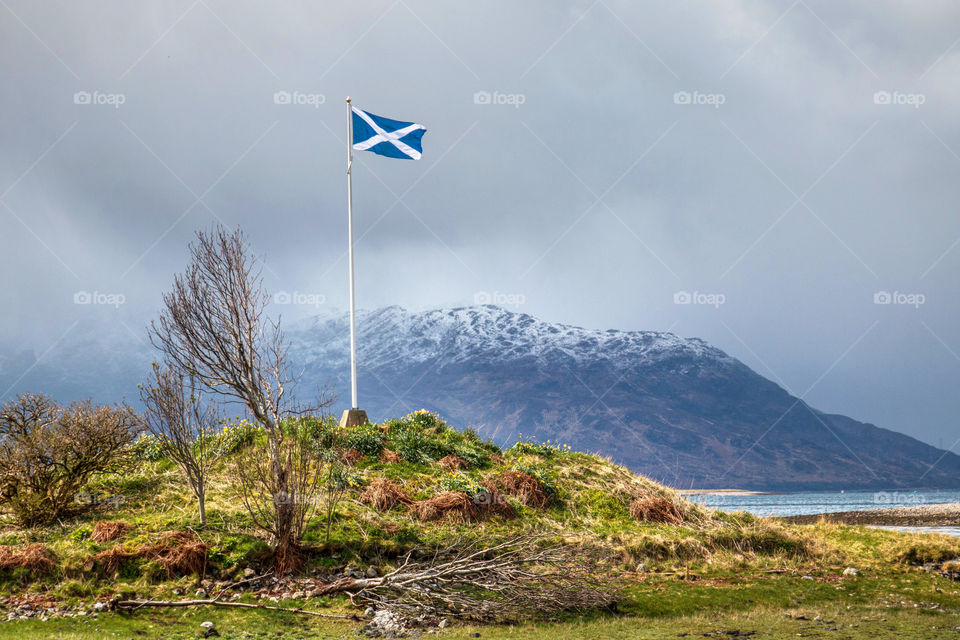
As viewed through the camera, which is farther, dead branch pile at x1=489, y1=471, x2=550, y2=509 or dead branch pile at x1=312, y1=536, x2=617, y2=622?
dead branch pile at x1=489, y1=471, x2=550, y2=509

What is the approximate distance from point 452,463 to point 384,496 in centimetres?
424

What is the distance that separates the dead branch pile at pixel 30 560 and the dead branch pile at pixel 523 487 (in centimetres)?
1175

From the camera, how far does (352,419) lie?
24.2 m

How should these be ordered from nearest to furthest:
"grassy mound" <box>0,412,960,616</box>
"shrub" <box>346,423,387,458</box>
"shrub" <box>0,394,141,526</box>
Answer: "grassy mound" <box>0,412,960,616</box>
"shrub" <box>0,394,141,526</box>
"shrub" <box>346,423,387,458</box>

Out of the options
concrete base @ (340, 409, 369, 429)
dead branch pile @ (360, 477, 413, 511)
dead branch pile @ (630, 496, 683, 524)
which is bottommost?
dead branch pile @ (630, 496, 683, 524)

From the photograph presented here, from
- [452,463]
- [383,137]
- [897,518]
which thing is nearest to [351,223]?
[383,137]

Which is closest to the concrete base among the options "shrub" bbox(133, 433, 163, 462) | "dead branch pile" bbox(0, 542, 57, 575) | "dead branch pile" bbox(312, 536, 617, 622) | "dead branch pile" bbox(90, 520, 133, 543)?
"shrub" bbox(133, 433, 163, 462)

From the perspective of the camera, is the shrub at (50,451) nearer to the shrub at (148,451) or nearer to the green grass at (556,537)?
the green grass at (556,537)

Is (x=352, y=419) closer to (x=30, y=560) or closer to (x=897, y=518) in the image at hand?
(x=30, y=560)

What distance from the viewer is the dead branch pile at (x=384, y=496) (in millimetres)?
19016

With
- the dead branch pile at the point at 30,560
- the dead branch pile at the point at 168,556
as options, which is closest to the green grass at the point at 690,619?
the dead branch pile at the point at 168,556

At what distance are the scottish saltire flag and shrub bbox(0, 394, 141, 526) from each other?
12188 mm

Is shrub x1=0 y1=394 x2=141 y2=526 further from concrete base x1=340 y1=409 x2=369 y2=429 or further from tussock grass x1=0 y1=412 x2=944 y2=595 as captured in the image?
concrete base x1=340 y1=409 x2=369 y2=429

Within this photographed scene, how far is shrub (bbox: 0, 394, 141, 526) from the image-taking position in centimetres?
1748
